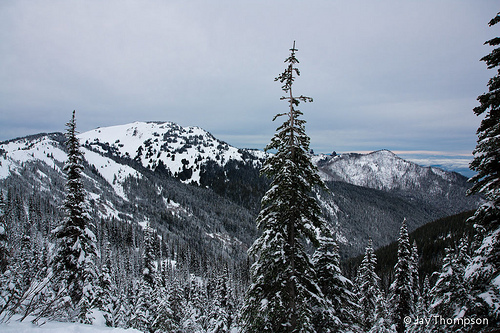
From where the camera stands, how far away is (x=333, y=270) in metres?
14.4

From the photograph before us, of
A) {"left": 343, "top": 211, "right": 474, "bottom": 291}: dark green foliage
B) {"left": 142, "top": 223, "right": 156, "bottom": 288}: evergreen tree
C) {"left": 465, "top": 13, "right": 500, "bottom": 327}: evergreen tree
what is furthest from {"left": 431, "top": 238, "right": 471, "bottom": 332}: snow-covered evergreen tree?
{"left": 343, "top": 211, "right": 474, "bottom": 291}: dark green foliage

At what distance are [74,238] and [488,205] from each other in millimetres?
22839

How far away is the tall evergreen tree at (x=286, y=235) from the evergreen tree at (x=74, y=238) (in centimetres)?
1334

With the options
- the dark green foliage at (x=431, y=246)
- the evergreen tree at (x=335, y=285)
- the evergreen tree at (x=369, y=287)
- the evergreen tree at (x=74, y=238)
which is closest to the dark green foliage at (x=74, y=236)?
the evergreen tree at (x=74, y=238)

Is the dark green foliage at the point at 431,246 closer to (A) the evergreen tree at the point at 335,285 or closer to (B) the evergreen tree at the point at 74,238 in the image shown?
(A) the evergreen tree at the point at 335,285

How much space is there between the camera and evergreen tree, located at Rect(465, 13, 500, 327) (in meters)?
7.42

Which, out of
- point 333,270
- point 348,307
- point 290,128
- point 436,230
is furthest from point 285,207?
point 436,230

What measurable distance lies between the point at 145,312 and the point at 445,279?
29.8 m

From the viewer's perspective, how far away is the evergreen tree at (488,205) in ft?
24.3

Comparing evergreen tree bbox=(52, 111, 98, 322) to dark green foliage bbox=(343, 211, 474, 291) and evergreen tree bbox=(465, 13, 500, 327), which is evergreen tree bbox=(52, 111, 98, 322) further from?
dark green foliage bbox=(343, 211, 474, 291)

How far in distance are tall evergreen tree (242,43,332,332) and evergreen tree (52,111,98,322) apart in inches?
525

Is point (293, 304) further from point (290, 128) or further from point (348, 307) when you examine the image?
point (290, 128)

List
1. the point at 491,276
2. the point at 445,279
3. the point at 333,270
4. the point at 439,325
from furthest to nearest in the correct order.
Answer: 1. the point at 445,279
2. the point at 333,270
3. the point at 439,325
4. the point at 491,276

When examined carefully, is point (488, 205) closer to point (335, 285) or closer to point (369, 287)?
point (335, 285)
